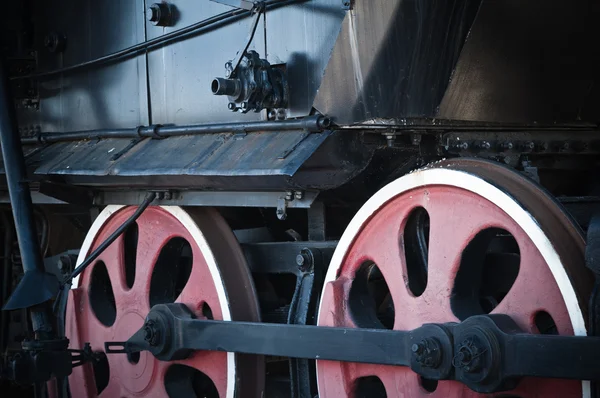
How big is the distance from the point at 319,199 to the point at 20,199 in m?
1.32

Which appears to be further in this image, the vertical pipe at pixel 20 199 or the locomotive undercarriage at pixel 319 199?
the vertical pipe at pixel 20 199

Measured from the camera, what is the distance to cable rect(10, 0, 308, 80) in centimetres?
352

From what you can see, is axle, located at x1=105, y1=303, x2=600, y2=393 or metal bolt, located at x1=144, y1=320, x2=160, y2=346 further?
metal bolt, located at x1=144, y1=320, x2=160, y2=346

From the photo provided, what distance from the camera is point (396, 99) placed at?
3045mm

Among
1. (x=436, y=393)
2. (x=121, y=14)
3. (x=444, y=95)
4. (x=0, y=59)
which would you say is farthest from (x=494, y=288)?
(x=0, y=59)

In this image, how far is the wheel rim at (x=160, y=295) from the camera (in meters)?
3.81

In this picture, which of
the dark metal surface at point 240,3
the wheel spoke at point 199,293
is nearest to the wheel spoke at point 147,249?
the wheel spoke at point 199,293

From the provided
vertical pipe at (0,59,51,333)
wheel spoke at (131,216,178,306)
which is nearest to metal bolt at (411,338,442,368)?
wheel spoke at (131,216,178,306)

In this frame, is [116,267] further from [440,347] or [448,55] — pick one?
[448,55]

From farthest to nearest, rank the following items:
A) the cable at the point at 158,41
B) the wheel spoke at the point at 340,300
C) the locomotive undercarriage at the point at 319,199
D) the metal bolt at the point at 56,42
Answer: the metal bolt at the point at 56,42, the cable at the point at 158,41, the wheel spoke at the point at 340,300, the locomotive undercarriage at the point at 319,199

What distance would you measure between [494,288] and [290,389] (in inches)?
37.3

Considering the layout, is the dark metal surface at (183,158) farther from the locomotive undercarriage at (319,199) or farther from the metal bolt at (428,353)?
the metal bolt at (428,353)

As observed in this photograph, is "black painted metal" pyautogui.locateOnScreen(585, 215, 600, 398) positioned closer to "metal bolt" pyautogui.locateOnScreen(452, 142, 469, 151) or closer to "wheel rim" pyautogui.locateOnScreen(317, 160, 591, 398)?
"wheel rim" pyautogui.locateOnScreen(317, 160, 591, 398)

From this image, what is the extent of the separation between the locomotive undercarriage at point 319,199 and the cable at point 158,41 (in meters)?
0.01
